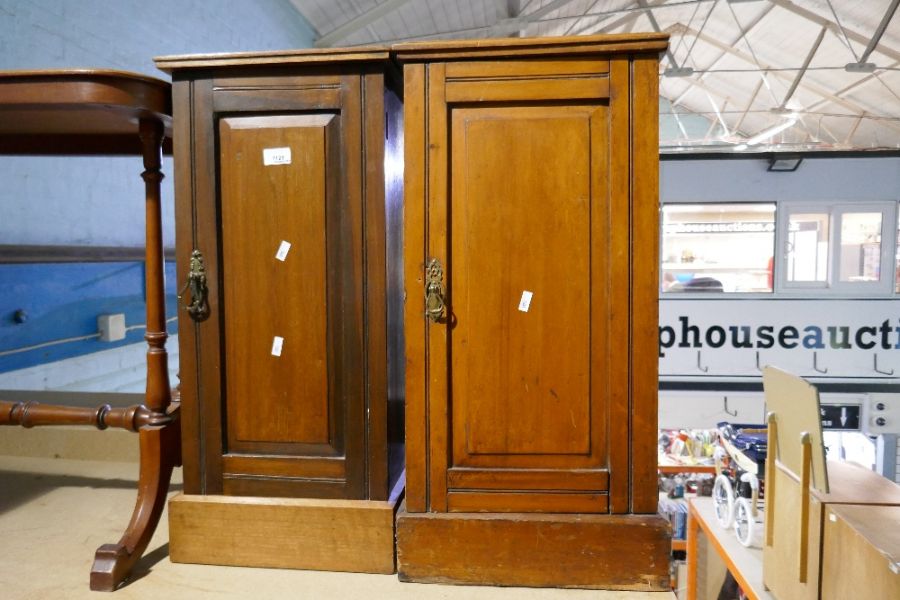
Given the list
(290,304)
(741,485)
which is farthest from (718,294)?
(290,304)

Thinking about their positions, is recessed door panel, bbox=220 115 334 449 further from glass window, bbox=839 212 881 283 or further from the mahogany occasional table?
glass window, bbox=839 212 881 283

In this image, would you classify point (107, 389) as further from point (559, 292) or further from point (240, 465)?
point (559, 292)

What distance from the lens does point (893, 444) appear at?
657 centimetres

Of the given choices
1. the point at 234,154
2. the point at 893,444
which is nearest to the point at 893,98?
the point at 893,444

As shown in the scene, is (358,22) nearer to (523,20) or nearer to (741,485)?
(523,20)

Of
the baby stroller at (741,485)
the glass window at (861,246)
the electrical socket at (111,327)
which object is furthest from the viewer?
the glass window at (861,246)

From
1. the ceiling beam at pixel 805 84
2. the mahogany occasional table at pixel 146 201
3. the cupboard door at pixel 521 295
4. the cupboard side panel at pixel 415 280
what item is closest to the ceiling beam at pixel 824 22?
the ceiling beam at pixel 805 84

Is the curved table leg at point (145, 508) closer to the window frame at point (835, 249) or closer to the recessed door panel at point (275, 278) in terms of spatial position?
the recessed door panel at point (275, 278)

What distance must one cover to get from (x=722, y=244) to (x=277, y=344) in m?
5.18

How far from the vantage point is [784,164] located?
5.59 m

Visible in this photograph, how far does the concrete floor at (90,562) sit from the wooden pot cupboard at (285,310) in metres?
0.05

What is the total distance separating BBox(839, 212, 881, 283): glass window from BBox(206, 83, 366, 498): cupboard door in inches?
227

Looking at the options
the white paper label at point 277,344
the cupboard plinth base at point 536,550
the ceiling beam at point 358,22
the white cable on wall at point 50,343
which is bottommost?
the cupboard plinth base at point 536,550

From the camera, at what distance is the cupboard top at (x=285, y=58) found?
136cm
